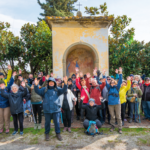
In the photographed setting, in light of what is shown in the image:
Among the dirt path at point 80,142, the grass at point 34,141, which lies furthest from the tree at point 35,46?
the grass at point 34,141

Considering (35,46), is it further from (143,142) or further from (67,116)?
(143,142)

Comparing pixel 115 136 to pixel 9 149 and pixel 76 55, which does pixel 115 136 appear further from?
pixel 76 55

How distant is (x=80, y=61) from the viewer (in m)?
8.45

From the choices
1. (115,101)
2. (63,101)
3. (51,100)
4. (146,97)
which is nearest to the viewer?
(51,100)

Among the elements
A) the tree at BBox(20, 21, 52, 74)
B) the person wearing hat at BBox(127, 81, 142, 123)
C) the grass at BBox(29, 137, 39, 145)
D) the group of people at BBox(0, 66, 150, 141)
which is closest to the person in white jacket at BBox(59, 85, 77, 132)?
the group of people at BBox(0, 66, 150, 141)

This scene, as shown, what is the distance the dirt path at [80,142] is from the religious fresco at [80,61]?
446cm

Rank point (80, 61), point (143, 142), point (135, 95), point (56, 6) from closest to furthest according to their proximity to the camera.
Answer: point (143, 142) → point (135, 95) → point (80, 61) → point (56, 6)

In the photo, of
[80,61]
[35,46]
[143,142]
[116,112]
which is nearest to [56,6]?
[35,46]

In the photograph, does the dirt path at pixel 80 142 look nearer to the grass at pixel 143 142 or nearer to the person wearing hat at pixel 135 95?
the grass at pixel 143 142

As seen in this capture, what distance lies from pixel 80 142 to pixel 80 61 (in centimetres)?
524

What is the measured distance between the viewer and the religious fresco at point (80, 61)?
840 centimetres

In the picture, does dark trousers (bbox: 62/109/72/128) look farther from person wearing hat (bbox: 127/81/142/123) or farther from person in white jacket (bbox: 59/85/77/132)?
person wearing hat (bbox: 127/81/142/123)

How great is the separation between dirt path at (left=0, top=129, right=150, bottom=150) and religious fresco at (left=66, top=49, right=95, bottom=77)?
4463 mm

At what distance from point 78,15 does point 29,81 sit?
14.6 ft
